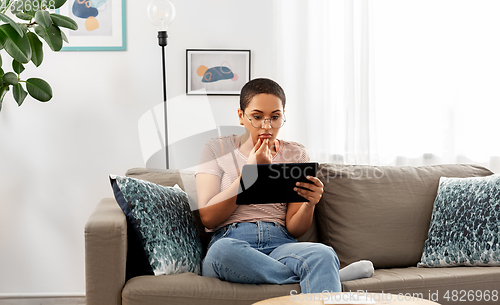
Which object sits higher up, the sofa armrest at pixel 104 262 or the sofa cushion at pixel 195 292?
the sofa armrest at pixel 104 262

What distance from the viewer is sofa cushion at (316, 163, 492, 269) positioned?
1.75m

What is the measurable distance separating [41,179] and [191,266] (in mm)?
1257

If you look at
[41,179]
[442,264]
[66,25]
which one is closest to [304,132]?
[442,264]

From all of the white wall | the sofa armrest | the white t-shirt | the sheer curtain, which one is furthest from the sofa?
the white wall

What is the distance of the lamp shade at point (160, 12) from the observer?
208cm

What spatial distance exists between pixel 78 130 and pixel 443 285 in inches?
76.1

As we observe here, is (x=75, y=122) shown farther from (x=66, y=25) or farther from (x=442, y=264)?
(x=442, y=264)

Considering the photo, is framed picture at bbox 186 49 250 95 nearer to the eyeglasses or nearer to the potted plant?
the potted plant

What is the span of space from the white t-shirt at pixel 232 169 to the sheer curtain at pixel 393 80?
728mm

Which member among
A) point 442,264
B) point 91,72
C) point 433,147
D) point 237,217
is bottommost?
point 442,264

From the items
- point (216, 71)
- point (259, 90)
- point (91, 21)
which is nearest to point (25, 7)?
point (91, 21)

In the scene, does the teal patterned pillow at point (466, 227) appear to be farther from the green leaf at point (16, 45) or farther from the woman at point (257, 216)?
the green leaf at point (16, 45)

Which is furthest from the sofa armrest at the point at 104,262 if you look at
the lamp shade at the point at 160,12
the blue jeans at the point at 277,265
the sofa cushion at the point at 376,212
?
the lamp shade at the point at 160,12

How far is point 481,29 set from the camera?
7.70 ft
